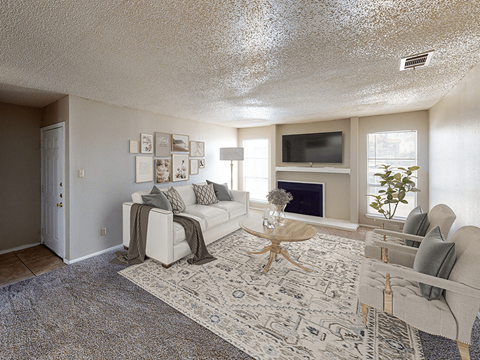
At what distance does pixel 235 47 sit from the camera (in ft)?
6.01

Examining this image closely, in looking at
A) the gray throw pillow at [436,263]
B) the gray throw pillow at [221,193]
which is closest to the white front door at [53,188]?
the gray throw pillow at [221,193]

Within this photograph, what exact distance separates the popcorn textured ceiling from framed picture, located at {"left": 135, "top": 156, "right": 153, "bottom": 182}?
1180mm

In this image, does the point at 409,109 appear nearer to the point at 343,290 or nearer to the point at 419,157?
the point at 419,157

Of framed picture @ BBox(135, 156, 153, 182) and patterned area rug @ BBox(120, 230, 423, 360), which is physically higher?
framed picture @ BBox(135, 156, 153, 182)

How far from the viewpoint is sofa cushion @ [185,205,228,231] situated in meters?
3.66

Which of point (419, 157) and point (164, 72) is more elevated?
point (164, 72)

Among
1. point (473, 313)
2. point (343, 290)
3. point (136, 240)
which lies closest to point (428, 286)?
point (473, 313)

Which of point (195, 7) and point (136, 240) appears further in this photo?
point (136, 240)

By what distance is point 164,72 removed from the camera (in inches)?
92.3

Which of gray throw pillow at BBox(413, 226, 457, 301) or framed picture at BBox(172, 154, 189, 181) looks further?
framed picture at BBox(172, 154, 189, 181)

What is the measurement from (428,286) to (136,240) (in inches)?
136

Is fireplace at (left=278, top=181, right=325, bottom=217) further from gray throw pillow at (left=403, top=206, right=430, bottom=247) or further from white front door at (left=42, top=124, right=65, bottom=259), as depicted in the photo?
white front door at (left=42, top=124, right=65, bottom=259)

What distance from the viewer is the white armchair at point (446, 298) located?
1.46 meters

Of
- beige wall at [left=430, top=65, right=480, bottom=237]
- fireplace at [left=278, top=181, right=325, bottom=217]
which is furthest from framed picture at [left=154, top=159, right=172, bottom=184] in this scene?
beige wall at [left=430, top=65, right=480, bottom=237]
